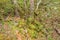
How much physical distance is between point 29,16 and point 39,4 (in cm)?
120

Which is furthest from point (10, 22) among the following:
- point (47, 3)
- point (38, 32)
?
point (47, 3)

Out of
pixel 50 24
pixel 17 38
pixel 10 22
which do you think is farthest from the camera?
pixel 50 24

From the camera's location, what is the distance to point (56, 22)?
8.70 meters

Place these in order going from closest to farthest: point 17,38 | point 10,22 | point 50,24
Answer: point 17,38, point 10,22, point 50,24

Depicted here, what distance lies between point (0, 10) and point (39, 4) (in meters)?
1.95

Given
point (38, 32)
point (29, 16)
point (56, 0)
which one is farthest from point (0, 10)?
point (56, 0)

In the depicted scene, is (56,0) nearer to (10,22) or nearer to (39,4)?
(39,4)

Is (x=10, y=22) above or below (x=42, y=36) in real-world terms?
above

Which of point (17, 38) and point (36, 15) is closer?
point (17, 38)

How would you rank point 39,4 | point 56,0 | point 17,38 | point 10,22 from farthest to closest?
point 56,0, point 39,4, point 10,22, point 17,38

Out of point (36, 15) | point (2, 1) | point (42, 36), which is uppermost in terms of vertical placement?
point (2, 1)

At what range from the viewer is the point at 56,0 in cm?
991

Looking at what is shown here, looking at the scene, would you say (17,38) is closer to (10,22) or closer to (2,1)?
(10,22)

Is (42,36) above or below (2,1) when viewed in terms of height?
below
